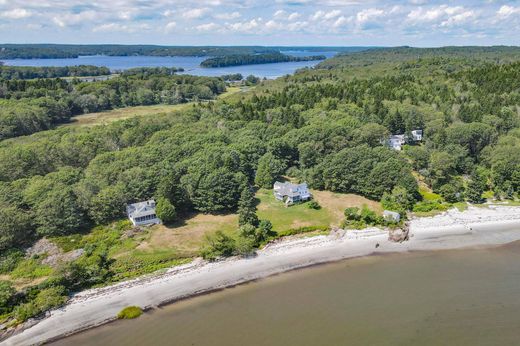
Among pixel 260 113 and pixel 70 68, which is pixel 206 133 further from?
pixel 70 68

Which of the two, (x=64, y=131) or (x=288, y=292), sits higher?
(x=64, y=131)

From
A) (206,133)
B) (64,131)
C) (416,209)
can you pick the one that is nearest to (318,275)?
(416,209)

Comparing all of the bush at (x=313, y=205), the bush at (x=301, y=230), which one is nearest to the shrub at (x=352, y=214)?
the bush at (x=301, y=230)

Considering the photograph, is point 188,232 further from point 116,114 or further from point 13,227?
point 116,114

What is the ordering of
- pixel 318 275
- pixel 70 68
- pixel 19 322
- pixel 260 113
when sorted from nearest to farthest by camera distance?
pixel 19 322, pixel 318 275, pixel 260 113, pixel 70 68

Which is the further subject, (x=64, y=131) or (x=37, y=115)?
(x=37, y=115)

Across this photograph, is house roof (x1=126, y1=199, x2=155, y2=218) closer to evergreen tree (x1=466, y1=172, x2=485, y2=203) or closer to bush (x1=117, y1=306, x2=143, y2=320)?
bush (x1=117, y1=306, x2=143, y2=320)

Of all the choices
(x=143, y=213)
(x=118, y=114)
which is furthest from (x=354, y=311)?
(x=118, y=114)
